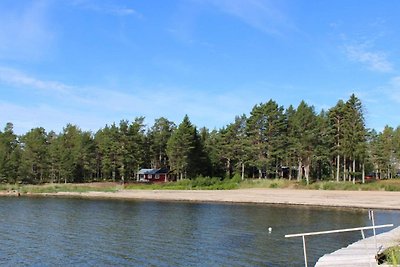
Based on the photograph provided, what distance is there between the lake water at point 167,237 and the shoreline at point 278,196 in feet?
25.1

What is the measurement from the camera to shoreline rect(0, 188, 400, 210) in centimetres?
5470

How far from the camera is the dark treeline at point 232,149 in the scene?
81719 millimetres

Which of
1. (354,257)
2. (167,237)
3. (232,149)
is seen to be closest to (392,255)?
(354,257)

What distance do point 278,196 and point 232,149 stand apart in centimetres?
3419

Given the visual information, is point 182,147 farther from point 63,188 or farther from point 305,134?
point 305,134

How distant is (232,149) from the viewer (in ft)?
321

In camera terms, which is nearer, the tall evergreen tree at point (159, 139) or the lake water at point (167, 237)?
the lake water at point (167, 237)

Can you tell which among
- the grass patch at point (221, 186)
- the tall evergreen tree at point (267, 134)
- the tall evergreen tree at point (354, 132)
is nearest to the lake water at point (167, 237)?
the grass patch at point (221, 186)

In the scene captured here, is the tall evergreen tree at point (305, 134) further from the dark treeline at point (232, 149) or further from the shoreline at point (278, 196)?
the shoreline at point (278, 196)

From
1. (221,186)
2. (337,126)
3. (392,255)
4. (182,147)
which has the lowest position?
(221,186)

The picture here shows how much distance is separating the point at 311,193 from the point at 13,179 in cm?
6933

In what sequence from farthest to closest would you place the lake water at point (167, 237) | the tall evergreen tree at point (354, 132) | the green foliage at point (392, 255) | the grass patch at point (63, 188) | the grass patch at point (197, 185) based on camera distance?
the grass patch at point (63, 188), the grass patch at point (197, 185), the tall evergreen tree at point (354, 132), the lake water at point (167, 237), the green foliage at point (392, 255)

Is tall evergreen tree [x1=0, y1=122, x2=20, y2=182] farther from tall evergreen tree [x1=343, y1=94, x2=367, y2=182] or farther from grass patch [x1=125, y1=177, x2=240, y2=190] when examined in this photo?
tall evergreen tree [x1=343, y1=94, x2=367, y2=182]

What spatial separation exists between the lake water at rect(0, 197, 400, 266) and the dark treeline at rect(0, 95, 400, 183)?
35.9m
